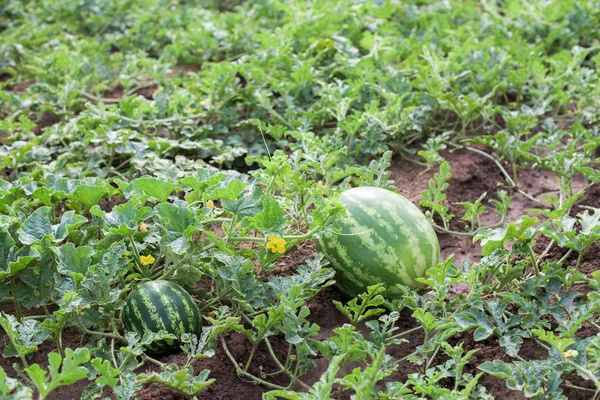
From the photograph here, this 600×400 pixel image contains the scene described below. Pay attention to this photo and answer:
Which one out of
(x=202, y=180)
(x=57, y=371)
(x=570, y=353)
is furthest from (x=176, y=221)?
(x=570, y=353)

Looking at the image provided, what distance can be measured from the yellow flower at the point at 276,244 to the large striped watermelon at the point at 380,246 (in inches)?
9.6

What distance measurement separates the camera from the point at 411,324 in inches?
123

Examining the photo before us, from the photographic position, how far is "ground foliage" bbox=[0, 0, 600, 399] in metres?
2.71

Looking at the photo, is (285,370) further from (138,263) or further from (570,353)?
(570,353)

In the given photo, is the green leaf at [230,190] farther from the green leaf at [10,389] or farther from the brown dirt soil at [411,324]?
the green leaf at [10,389]

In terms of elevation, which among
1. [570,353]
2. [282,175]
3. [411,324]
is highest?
[282,175]

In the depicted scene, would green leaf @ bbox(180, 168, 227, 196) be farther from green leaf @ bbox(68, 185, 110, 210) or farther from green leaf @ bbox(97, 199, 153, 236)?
green leaf @ bbox(68, 185, 110, 210)

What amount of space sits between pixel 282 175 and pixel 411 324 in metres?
0.81

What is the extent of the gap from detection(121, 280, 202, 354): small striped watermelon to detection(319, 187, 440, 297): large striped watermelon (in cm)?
64

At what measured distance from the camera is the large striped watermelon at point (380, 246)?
3.04 m

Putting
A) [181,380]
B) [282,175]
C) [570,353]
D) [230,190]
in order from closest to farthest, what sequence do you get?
[181,380], [570,353], [230,190], [282,175]

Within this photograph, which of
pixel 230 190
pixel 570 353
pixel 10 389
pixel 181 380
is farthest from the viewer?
pixel 230 190

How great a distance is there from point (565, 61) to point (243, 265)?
305cm

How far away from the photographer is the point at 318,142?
3.90 meters
